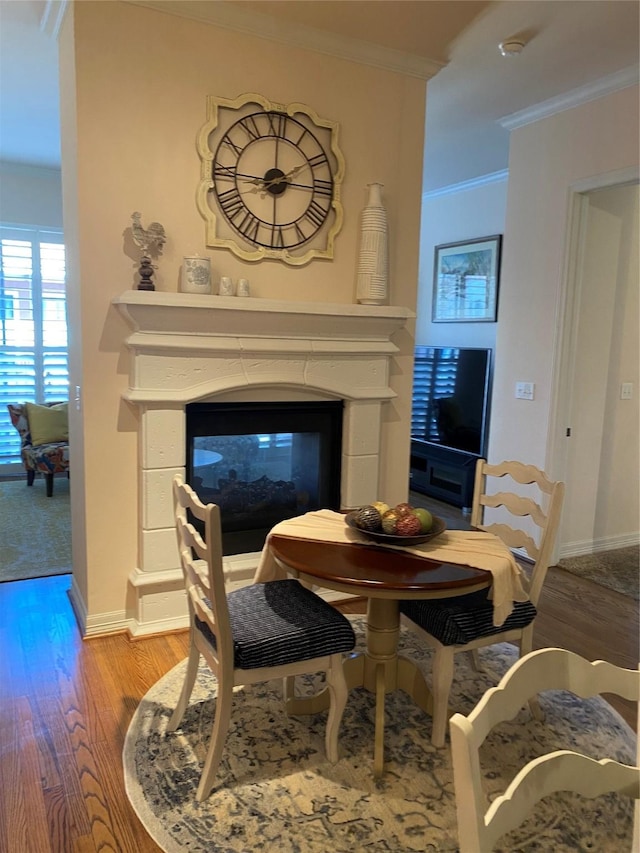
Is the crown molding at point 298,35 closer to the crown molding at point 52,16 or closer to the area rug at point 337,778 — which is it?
the crown molding at point 52,16

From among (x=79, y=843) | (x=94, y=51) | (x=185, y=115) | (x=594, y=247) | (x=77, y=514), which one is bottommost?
(x=79, y=843)

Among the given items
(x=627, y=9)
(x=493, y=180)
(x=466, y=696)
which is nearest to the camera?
(x=466, y=696)

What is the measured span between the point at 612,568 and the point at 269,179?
10.4ft

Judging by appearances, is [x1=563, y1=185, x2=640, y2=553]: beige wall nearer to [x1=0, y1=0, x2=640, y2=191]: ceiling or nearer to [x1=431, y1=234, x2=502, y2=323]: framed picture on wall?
[x1=0, y1=0, x2=640, y2=191]: ceiling

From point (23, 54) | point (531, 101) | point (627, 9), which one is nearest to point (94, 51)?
point (23, 54)

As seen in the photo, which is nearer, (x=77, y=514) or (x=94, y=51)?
(x=94, y=51)

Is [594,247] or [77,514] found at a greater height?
[594,247]

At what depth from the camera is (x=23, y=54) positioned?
3.37 metres

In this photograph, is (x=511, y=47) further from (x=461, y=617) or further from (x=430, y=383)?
(x=430, y=383)

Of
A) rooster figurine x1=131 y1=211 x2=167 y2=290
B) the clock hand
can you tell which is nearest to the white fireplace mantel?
rooster figurine x1=131 y1=211 x2=167 y2=290

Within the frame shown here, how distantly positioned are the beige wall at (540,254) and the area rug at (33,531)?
3038 mm

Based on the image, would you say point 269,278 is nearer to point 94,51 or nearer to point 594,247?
point 94,51

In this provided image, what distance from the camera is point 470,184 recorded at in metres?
5.63

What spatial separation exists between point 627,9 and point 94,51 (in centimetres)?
233
